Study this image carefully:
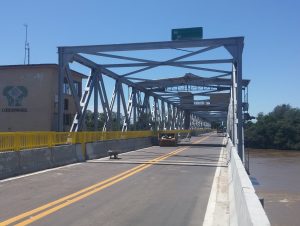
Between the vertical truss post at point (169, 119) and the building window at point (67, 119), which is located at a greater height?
the vertical truss post at point (169, 119)

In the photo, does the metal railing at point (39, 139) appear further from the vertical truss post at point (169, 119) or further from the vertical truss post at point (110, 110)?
the vertical truss post at point (169, 119)

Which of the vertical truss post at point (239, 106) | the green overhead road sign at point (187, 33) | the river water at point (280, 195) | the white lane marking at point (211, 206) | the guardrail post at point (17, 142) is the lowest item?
the river water at point (280, 195)

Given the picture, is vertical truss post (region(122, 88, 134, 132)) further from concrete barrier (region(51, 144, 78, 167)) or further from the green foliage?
the green foliage

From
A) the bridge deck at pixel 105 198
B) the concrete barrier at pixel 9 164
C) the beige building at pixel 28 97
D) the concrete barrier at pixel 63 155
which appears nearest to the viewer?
the bridge deck at pixel 105 198

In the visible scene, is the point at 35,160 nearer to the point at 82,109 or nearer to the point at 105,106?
the point at 82,109

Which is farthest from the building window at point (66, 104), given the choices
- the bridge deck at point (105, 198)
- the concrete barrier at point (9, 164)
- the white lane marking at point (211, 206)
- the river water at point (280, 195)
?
the white lane marking at point (211, 206)

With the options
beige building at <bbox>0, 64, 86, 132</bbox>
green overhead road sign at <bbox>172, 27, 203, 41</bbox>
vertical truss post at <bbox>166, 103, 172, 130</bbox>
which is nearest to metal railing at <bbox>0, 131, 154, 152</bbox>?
green overhead road sign at <bbox>172, 27, 203, 41</bbox>

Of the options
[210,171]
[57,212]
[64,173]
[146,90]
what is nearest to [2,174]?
[64,173]

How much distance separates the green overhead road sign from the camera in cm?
2947

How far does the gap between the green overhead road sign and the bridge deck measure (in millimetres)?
14190

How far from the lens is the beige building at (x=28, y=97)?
39906 millimetres

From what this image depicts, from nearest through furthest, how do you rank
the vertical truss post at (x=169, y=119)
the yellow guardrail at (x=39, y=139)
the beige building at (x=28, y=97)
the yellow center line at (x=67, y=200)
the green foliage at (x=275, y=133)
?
1. the yellow center line at (x=67, y=200)
2. the yellow guardrail at (x=39, y=139)
3. the beige building at (x=28, y=97)
4. the vertical truss post at (x=169, y=119)
5. the green foliage at (x=275, y=133)

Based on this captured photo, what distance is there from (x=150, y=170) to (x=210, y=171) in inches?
95.7

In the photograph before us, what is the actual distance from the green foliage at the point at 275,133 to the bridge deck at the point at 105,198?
223 ft
